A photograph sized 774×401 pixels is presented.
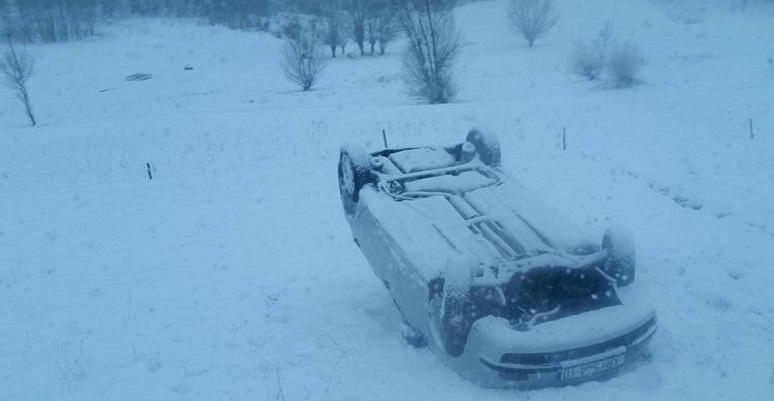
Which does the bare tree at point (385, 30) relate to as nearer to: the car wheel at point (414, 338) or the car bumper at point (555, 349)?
the car wheel at point (414, 338)

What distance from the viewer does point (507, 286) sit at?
4.50 meters

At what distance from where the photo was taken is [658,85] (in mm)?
24984

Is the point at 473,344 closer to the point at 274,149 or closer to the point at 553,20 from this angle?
the point at 274,149

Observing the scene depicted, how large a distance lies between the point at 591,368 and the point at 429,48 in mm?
21520

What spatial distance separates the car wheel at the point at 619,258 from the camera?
15.9 ft

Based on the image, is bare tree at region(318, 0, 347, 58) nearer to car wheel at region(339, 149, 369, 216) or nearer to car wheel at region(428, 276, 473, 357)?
car wheel at region(339, 149, 369, 216)

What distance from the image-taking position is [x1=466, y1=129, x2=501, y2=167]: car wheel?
7430mm

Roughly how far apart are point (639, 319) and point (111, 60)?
43.0m

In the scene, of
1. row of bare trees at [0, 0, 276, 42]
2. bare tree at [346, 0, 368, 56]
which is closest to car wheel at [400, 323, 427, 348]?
bare tree at [346, 0, 368, 56]

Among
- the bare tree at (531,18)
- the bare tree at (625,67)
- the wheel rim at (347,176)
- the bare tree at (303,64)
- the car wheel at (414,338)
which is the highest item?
the bare tree at (531,18)

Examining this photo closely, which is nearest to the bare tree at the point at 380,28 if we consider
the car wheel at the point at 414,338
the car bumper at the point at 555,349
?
the car wheel at the point at 414,338

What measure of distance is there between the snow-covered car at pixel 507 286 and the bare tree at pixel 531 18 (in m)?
39.7

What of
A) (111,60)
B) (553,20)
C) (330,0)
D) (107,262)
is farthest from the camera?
(330,0)

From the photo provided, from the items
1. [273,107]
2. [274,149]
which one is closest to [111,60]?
[273,107]
